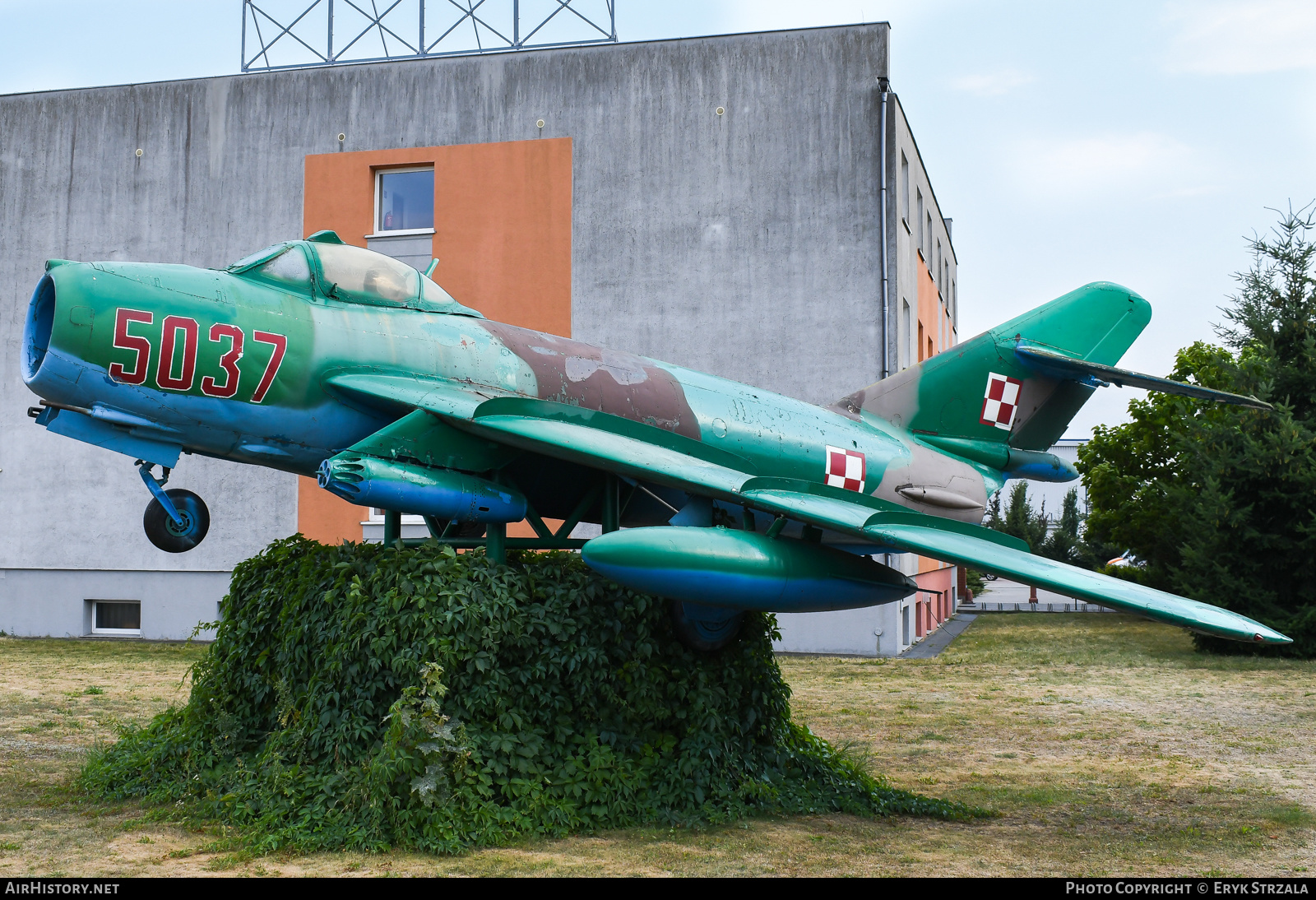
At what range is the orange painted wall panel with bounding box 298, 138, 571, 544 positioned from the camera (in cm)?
2056

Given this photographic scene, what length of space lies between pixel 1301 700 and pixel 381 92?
19513 millimetres

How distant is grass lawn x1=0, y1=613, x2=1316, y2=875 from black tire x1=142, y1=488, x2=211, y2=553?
2.11 metres

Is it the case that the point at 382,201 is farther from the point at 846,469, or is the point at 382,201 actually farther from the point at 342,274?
the point at 846,469

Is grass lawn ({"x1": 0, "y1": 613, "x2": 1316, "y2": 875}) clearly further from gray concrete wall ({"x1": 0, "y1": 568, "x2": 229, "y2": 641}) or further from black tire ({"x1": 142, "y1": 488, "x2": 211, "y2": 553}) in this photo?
black tire ({"x1": 142, "y1": 488, "x2": 211, "y2": 553})

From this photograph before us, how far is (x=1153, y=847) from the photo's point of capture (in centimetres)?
766

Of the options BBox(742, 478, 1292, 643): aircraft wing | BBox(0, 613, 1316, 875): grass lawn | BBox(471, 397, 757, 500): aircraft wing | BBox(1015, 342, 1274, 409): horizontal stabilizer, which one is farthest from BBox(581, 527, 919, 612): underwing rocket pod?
BBox(1015, 342, 1274, 409): horizontal stabilizer

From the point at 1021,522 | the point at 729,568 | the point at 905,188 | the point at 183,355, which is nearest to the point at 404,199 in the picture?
the point at 905,188

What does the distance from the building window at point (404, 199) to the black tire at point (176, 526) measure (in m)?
13.9

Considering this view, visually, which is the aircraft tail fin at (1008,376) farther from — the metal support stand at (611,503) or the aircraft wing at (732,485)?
the metal support stand at (611,503)

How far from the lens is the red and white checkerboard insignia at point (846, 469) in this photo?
988cm

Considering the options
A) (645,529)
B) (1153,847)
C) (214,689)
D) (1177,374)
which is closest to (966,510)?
(1153,847)

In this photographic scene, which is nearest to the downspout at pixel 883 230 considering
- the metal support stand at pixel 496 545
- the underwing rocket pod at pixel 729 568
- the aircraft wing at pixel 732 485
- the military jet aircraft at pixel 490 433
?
the military jet aircraft at pixel 490 433

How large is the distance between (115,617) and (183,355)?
1742 cm

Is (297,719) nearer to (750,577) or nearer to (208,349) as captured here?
(208,349)
